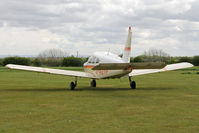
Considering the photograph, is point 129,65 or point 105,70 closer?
point 129,65

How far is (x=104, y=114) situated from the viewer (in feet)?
34.7

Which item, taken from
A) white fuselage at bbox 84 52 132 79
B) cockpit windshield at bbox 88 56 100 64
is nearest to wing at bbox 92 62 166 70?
white fuselage at bbox 84 52 132 79

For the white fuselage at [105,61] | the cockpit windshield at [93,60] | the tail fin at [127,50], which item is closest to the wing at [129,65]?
the white fuselage at [105,61]

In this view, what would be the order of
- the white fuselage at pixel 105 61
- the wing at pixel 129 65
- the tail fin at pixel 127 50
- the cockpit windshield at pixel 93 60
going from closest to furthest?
the wing at pixel 129 65 < the white fuselage at pixel 105 61 < the tail fin at pixel 127 50 < the cockpit windshield at pixel 93 60

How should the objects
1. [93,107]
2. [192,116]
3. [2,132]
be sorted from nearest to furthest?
[2,132] → [192,116] → [93,107]

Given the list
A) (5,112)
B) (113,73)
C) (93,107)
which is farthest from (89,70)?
(5,112)

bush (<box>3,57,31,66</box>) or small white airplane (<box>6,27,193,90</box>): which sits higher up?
bush (<box>3,57,31,66</box>)

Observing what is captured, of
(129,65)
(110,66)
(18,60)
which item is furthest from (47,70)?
(18,60)

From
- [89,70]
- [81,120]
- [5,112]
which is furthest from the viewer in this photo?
[89,70]

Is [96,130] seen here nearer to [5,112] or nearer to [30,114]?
[30,114]

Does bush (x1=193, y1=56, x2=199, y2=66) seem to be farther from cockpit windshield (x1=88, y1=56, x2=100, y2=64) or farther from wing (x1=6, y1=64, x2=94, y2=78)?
wing (x1=6, y1=64, x2=94, y2=78)

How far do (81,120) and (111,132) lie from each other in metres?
1.73

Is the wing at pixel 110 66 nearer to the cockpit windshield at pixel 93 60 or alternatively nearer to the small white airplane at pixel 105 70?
the small white airplane at pixel 105 70

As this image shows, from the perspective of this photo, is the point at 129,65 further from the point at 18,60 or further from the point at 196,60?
the point at 196,60
